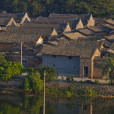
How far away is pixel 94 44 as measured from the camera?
38.8 m

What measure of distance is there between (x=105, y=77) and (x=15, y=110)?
9529mm

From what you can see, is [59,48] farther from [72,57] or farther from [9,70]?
[9,70]

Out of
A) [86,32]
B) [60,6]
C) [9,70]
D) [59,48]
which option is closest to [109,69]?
[59,48]

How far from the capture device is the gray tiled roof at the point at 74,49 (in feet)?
124

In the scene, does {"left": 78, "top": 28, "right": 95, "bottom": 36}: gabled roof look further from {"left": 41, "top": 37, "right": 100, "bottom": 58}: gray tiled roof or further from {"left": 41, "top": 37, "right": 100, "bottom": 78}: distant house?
{"left": 41, "top": 37, "right": 100, "bottom": 78}: distant house

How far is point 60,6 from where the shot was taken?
270ft

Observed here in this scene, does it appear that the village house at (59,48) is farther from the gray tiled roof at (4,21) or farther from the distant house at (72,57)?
the gray tiled roof at (4,21)

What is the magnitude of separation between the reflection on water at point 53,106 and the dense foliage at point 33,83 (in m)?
→ 0.79

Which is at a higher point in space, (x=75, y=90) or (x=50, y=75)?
(x=50, y=75)

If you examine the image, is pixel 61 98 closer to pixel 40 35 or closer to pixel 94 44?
pixel 94 44

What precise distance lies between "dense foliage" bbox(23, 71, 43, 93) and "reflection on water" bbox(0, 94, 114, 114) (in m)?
0.79

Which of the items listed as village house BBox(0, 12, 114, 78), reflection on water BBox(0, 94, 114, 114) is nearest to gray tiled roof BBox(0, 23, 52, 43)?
village house BBox(0, 12, 114, 78)

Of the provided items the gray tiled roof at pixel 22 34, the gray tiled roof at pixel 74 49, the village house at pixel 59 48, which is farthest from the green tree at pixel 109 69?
the gray tiled roof at pixel 22 34

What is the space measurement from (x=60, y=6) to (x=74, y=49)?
44871 millimetres
